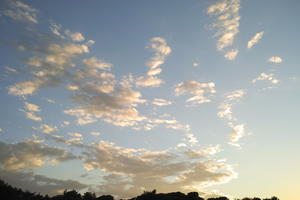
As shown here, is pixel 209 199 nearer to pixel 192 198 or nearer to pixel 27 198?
pixel 192 198

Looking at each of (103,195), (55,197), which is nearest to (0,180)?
(55,197)

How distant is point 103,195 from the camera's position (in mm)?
46656

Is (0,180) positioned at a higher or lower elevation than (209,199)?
higher

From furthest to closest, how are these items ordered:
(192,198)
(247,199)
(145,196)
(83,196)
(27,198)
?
(83,196) → (27,198) → (247,199) → (145,196) → (192,198)

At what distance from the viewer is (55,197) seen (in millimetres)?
53188

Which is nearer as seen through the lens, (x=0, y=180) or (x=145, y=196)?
(x=145, y=196)

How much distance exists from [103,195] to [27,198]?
17257 millimetres

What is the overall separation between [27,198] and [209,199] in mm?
37421

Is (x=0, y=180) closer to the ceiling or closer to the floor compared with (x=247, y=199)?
closer to the ceiling

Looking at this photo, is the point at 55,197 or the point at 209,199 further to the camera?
the point at 55,197

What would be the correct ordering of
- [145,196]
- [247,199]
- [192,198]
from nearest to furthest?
[192,198]
[145,196]
[247,199]

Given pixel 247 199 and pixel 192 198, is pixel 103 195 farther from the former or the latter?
pixel 247 199

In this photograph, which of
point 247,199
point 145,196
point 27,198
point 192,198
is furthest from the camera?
point 27,198

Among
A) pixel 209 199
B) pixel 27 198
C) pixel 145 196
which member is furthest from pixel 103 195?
pixel 209 199
